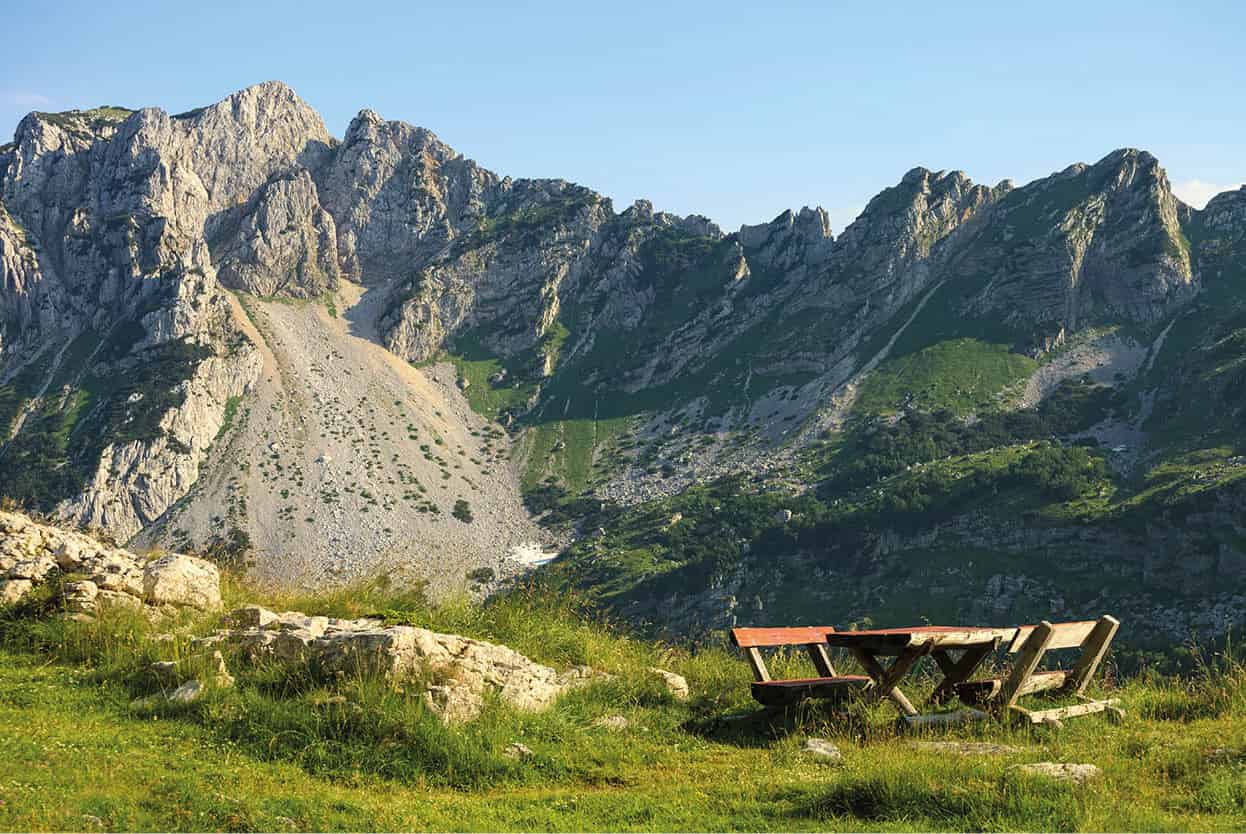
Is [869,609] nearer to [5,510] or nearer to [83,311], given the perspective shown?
[5,510]

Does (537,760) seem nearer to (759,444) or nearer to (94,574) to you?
(94,574)

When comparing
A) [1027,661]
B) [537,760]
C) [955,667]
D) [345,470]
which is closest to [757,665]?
[955,667]

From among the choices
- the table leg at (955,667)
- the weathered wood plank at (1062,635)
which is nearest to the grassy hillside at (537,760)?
the weathered wood plank at (1062,635)

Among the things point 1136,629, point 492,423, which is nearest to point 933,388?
point 1136,629

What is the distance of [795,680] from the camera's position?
11562 mm

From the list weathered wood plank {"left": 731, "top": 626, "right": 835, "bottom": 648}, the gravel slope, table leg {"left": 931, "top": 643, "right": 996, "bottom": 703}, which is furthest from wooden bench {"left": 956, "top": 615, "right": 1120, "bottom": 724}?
the gravel slope

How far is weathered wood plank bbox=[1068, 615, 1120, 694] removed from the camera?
38.4 feet

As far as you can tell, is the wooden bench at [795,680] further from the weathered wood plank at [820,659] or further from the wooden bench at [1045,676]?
the wooden bench at [1045,676]

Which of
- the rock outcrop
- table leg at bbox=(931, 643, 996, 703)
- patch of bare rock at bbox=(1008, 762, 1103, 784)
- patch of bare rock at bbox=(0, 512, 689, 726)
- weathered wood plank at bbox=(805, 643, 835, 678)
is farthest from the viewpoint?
weathered wood plank at bbox=(805, 643, 835, 678)

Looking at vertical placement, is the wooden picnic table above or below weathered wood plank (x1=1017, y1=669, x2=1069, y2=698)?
above

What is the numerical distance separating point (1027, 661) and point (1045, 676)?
52.5 inches

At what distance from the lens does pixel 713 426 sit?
18875 centimetres

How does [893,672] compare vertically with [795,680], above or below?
above

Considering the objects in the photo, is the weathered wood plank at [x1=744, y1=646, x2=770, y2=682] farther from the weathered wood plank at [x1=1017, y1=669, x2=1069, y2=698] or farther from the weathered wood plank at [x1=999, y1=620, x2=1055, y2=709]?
the weathered wood plank at [x1=1017, y1=669, x2=1069, y2=698]
